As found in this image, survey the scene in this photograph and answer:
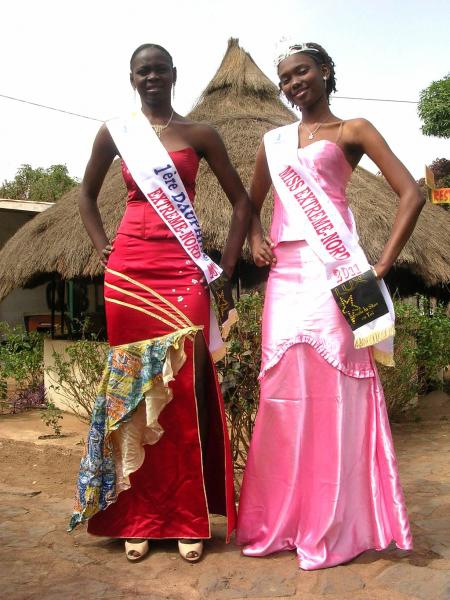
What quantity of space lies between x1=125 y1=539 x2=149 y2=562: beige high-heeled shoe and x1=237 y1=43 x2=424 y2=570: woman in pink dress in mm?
372

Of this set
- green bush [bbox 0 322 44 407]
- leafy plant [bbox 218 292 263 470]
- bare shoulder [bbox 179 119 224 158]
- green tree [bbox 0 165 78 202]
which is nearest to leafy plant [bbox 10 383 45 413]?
green bush [bbox 0 322 44 407]

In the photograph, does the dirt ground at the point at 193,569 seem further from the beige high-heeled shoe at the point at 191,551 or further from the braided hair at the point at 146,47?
the braided hair at the point at 146,47

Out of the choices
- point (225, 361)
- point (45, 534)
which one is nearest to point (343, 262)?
point (225, 361)

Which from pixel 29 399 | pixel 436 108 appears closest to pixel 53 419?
pixel 29 399

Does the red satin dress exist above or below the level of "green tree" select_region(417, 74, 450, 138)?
below

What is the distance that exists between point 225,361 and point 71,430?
2.61 metres

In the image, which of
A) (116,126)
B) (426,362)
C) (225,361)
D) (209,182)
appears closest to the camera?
(116,126)

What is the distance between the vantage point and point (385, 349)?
2.63 metres

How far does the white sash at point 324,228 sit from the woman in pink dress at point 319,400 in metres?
0.03

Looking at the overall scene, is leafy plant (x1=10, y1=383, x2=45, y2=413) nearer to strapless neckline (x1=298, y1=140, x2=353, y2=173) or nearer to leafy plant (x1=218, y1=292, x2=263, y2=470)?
leafy plant (x1=218, y1=292, x2=263, y2=470)

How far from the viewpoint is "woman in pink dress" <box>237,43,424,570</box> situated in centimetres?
252

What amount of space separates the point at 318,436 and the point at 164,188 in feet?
3.73

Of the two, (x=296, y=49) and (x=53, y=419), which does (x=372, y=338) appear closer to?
(x=296, y=49)

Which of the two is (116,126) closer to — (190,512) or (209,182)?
(190,512)
